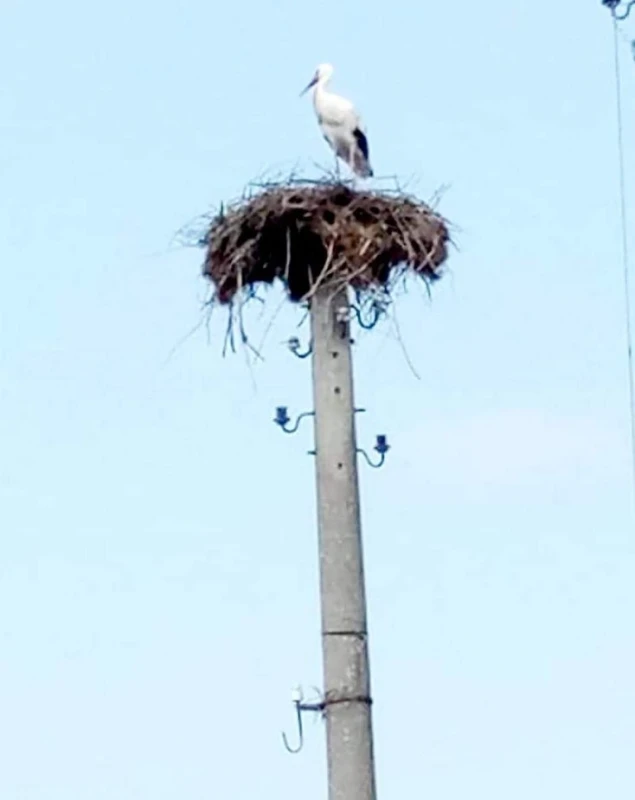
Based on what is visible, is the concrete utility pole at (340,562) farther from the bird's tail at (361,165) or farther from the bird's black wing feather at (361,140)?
the bird's black wing feather at (361,140)

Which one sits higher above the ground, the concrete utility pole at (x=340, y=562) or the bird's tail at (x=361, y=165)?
the bird's tail at (x=361, y=165)

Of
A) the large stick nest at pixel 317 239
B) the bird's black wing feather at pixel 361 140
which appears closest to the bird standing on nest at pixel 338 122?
the bird's black wing feather at pixel 361 140

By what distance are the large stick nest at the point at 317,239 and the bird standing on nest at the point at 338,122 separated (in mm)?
2881

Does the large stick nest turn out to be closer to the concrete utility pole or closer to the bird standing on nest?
the concrete utility pole

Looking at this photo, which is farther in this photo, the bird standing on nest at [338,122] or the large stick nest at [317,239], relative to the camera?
the bird standing on nest at [338,122]

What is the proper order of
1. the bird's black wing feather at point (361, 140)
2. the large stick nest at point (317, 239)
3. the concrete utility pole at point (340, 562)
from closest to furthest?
1. the concrete utility pole at point (340, 562)
2. the large stick nest at point (317, 239)
3. the bird's black wing feather at point (361, 140)

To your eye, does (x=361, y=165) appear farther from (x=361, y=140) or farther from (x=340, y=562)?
(x=340, y=562)

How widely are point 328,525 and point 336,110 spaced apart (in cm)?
511

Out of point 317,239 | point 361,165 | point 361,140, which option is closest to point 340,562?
point 317,239

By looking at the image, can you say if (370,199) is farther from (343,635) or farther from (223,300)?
(343,635)

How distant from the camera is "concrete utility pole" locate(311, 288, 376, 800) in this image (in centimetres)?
1005

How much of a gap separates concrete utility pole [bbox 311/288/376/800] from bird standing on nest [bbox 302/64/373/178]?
149 inches

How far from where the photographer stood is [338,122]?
15016 millimetres

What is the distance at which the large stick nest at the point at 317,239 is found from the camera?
1102cm
